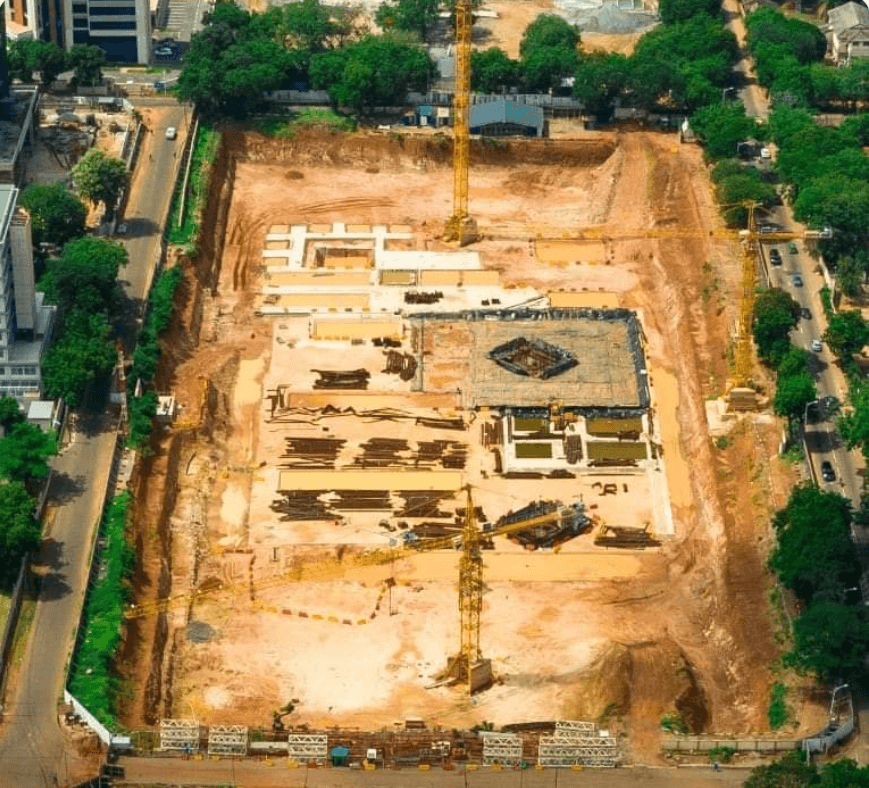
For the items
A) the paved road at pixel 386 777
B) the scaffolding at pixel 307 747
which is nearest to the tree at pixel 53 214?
the paved road at pixel 386 777

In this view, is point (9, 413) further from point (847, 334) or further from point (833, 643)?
point (847, 334)

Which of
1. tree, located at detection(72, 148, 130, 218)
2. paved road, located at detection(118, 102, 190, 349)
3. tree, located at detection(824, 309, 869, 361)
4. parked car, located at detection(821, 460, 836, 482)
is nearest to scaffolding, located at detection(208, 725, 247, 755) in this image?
parked car, located at detection(821, 460, 836, 482)

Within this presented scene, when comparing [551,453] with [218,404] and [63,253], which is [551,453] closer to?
[218,404]

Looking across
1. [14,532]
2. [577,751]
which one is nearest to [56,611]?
[14,532]

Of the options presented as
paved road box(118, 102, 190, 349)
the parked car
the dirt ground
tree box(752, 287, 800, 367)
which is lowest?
the dirt ground

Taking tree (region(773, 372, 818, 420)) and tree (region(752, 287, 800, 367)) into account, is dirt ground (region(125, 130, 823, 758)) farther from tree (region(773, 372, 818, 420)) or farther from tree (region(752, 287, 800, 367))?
tree (region(752, 287, 800, 367))

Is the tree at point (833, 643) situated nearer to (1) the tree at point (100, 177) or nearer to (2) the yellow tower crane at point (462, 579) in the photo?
(2) the yellow tower crane at point (462, 579)
